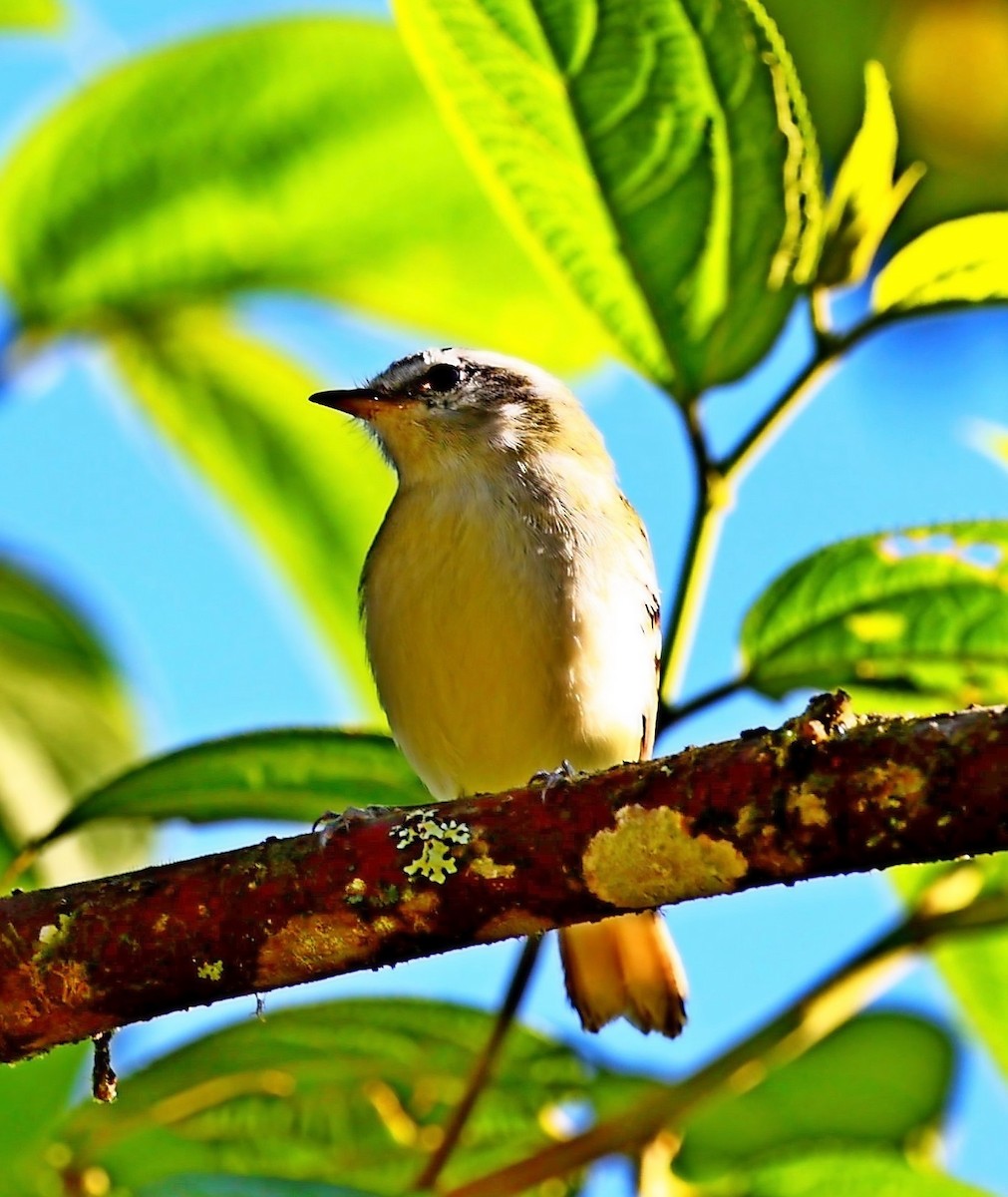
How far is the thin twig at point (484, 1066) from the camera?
7.87 ft

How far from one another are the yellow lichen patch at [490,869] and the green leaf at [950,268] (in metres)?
0.92

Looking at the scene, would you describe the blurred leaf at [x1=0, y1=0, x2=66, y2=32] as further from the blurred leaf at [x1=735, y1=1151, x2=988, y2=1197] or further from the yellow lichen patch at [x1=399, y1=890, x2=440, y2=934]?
the blurred leaf at [x1=735, y1=1151, x2=988, y2=1197]

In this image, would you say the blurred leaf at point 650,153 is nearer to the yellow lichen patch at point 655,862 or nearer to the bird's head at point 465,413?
the yellow lichen patch at point 655,862

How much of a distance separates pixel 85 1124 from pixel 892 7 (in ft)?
7.99

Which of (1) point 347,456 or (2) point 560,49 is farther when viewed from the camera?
(1) point 347,456

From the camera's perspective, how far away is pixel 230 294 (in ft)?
11.5

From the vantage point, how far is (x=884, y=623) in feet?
8.20

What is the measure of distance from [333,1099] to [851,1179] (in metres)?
0.92

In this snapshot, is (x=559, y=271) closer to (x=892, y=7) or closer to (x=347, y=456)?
(x=892, y=7)

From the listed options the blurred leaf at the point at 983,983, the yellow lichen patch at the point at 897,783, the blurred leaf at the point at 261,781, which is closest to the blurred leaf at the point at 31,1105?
the blurred leaf at the point at 261,781

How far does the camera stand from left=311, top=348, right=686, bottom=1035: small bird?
338 cm

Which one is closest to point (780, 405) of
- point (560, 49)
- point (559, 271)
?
point (559, 271)

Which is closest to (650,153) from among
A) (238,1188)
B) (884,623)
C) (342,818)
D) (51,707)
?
(884,623)

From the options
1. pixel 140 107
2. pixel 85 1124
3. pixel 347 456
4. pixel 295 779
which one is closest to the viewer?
pixel 295 779
